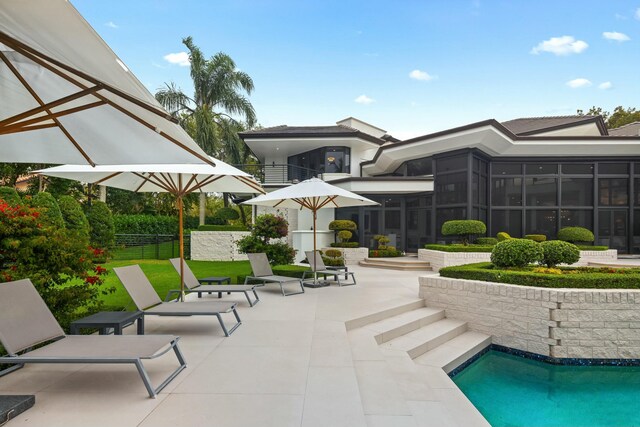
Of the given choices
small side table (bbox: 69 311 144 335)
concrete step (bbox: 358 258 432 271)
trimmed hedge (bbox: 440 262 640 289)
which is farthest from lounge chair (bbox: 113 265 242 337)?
concrete step (bbox: 358 258 432 271)

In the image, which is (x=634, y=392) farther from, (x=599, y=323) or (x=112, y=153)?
(x=112, y=153)

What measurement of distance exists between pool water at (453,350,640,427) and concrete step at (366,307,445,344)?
3.90ft

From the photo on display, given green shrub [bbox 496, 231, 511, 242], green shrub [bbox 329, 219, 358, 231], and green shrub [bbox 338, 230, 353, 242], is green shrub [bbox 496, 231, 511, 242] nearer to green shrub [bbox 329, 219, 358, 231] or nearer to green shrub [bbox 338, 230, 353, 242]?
green shrub [bbox 329, 219, 358, 231]

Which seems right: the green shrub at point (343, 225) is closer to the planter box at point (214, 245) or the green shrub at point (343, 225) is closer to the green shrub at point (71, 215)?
the planter box at point (214, 245)

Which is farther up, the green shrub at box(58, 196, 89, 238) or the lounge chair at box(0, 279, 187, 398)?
the green shrub at box(58, 196, 89, 238)

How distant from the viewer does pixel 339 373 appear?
4055 millimetres

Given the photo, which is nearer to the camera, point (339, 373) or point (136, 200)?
point (339, 373)

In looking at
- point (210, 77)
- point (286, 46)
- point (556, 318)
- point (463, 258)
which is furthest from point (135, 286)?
point (210, 77)

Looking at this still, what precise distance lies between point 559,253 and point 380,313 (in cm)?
449

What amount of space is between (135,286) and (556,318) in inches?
296

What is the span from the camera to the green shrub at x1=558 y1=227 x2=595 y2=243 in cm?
1658

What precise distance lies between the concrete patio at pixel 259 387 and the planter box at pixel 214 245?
14.4 m

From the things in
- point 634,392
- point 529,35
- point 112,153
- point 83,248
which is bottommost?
point 634,392

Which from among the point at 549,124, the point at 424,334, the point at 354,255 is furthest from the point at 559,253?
the point at 549,124
